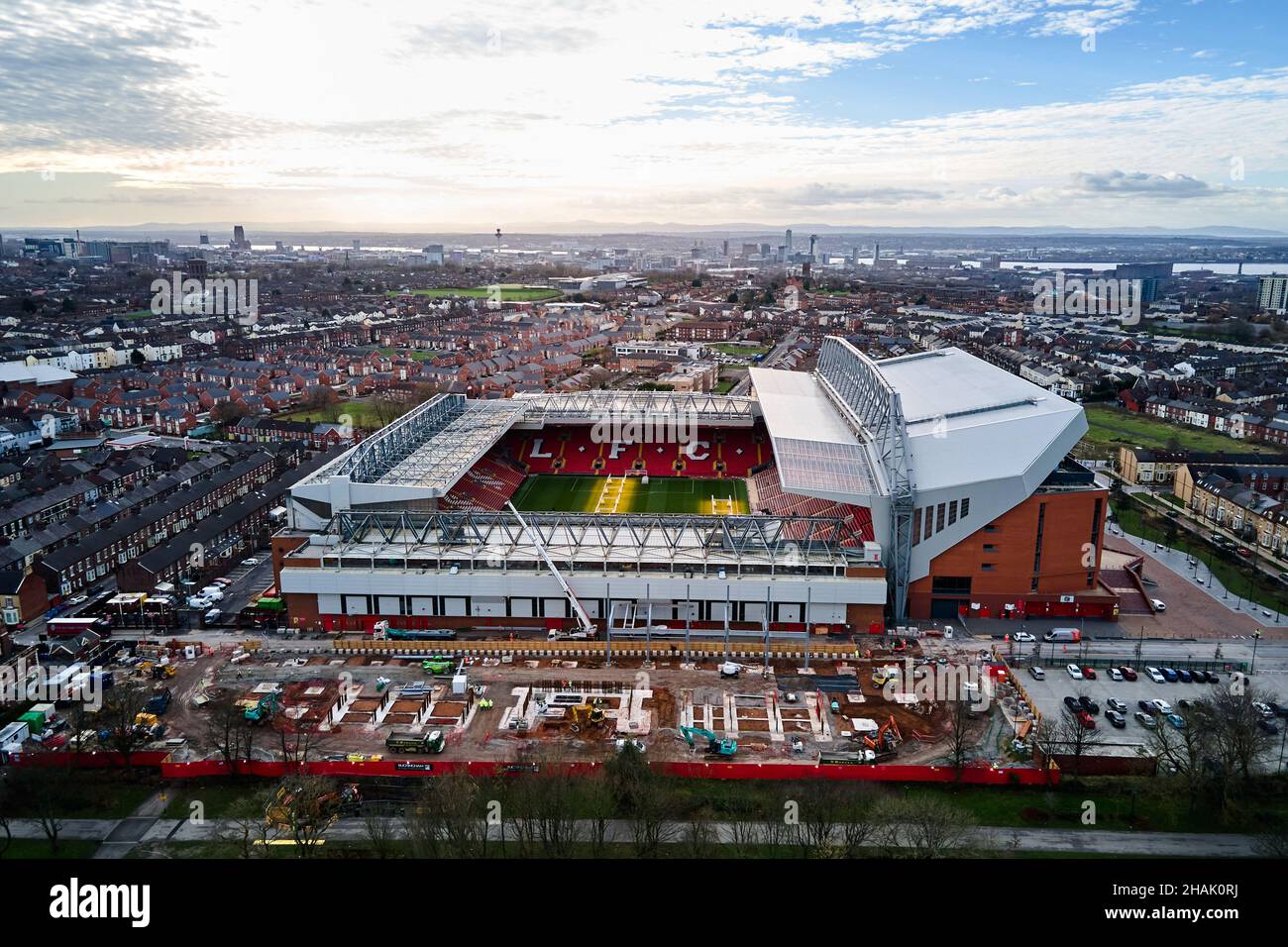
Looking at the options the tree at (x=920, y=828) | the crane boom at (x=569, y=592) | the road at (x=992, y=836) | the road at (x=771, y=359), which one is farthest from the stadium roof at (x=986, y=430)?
the road at (x=771, y=359)

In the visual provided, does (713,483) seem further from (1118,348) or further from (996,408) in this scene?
(1118,348)

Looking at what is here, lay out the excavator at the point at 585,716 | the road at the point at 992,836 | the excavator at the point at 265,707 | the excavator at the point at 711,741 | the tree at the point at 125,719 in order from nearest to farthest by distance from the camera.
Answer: the road at the point at 992,836 → the tree at the point at 125,719 → the excavator at the point at 711,741 → the excavator at the point at 585,716 → the excavator at the point at 265,707

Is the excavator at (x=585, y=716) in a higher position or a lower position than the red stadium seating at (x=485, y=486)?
lower

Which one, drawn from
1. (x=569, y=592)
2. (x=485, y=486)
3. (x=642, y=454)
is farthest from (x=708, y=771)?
(x=642, y=454)

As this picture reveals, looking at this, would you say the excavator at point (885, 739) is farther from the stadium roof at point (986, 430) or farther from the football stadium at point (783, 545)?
the stadium roof at point (986, 430)

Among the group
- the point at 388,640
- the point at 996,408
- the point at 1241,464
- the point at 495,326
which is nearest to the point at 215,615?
the point at 388,640

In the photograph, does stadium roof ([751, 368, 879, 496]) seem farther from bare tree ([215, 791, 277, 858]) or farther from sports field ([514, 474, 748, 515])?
bare tree ([215, 791, 277, 858])
